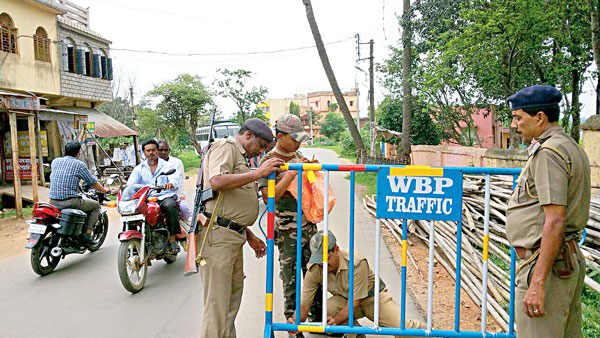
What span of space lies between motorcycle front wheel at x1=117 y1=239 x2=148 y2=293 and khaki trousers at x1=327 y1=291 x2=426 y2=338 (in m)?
2.45

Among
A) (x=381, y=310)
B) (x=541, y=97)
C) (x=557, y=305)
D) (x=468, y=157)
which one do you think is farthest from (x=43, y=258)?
(x=468, y=157)

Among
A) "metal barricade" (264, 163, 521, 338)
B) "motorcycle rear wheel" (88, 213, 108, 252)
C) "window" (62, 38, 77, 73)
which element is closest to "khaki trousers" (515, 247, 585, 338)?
"metal barricade" (264, 163, 521, 338)

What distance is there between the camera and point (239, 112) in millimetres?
33344

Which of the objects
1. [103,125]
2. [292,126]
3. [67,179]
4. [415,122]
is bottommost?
[67,179]

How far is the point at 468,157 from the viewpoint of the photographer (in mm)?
11922

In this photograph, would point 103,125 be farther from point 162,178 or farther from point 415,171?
point 415,171

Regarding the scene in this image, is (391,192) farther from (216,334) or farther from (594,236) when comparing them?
(594,236)

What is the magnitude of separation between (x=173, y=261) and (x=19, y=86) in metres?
12.2

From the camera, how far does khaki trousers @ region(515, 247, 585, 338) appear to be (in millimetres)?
2307

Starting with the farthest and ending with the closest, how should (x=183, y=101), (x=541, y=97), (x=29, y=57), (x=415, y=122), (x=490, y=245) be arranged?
(x=183, y=101) → (x=415, y=122) → (x=29, y=57) → (x=490, y=245) → (x=541, y=97)

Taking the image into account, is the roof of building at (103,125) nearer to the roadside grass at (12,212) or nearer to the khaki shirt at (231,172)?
the roadside grass at (12,212)

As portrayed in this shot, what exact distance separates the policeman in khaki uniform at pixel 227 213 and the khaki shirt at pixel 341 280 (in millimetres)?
586

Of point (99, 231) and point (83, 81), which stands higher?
point (83, 81)

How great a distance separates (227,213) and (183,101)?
86.5 feet
